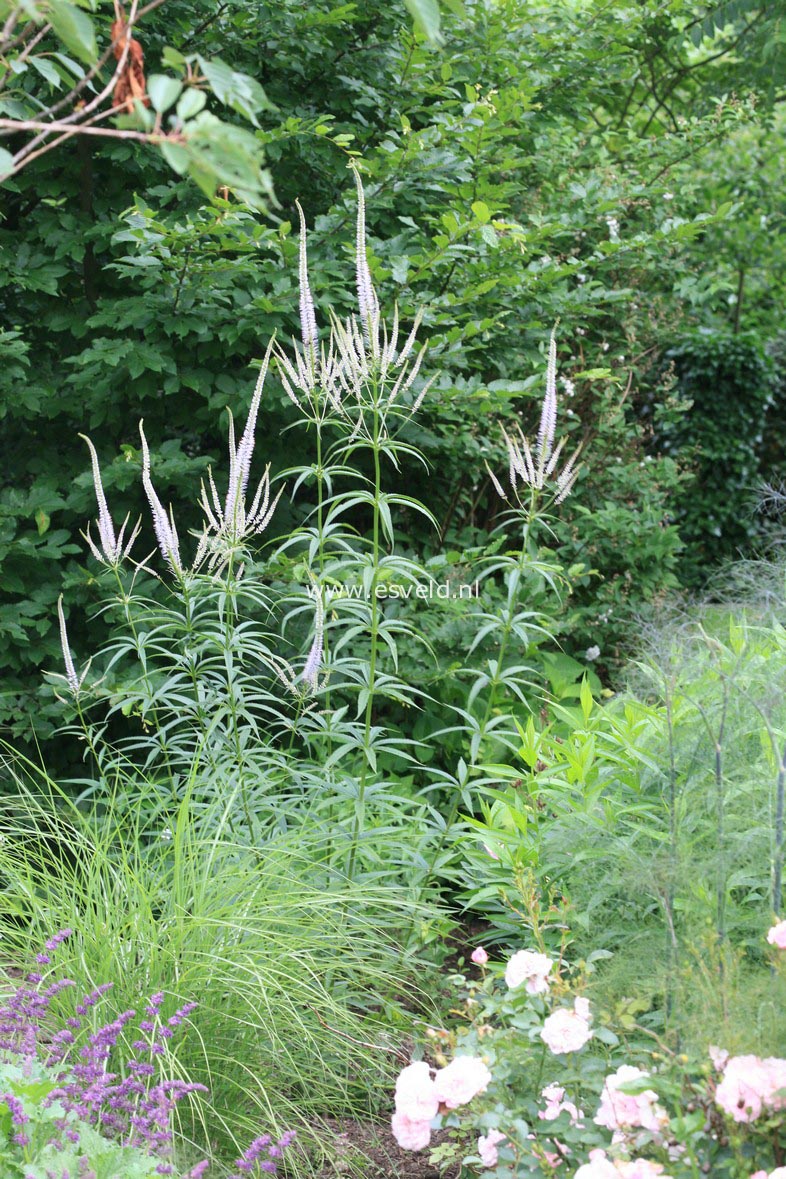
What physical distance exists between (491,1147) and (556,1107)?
16 centimetres

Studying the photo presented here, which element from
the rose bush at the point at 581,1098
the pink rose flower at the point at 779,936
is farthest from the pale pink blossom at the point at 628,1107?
the pink rose flower at the point at 779,936

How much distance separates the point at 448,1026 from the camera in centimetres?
358

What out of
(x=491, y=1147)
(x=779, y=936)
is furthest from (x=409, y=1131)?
(x=779, y=936)

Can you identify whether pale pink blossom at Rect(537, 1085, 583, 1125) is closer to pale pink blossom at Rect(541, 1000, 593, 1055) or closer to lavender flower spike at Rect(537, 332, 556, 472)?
pale pink blossom at Rect(541, 1000, 593, 1055)

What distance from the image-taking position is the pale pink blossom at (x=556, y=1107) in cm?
242

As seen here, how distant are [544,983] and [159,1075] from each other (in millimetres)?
987

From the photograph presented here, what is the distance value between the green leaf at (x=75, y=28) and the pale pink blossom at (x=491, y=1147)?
216cm

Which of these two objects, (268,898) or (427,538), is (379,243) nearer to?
(427,538)

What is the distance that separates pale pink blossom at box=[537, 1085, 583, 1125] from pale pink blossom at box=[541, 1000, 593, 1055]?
151 millimetres

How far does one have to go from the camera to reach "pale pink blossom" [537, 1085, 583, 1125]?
242cm

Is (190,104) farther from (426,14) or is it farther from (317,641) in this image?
(317,641)

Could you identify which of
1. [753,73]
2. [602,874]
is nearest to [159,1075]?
[602,874]

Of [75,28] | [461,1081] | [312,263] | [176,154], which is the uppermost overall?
[75,28]

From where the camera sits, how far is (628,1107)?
2205mm
